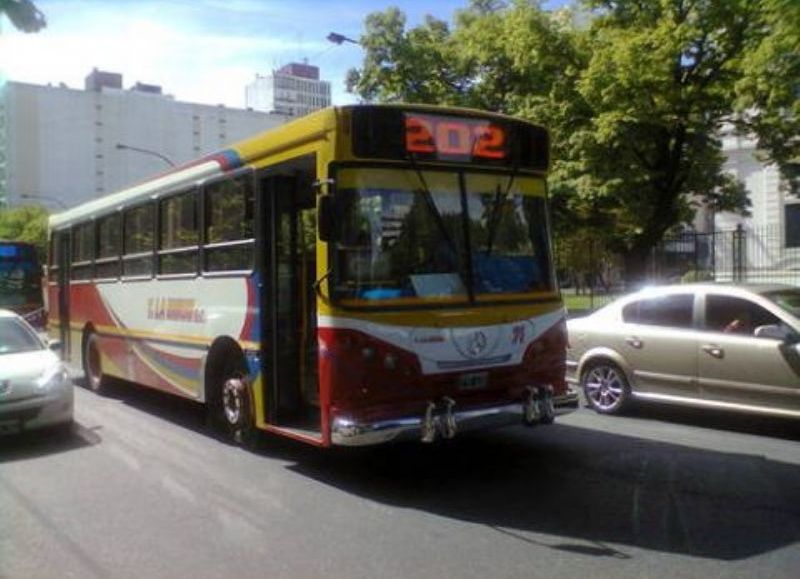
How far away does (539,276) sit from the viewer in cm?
840

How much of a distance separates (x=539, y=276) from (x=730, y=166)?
4532 centimetres

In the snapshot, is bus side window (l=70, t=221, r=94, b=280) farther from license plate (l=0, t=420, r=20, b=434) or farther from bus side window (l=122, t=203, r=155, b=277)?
license plate (l=0, t=420, r=20, b=434)

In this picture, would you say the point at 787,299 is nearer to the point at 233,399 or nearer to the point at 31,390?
the point at 233,399

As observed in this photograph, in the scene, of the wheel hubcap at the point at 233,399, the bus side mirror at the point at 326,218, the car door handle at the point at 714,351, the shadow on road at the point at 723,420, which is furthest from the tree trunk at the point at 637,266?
the bus side mirror at the point at 326,218

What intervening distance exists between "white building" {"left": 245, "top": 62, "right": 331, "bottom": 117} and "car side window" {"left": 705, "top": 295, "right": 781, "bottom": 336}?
33877 mm

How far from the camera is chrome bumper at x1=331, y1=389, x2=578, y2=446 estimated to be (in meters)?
7.10

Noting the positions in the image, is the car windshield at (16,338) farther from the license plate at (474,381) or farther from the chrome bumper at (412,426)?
the license plate at (474,381)

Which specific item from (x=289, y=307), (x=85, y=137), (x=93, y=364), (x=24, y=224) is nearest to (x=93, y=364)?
(x=93, y=364)

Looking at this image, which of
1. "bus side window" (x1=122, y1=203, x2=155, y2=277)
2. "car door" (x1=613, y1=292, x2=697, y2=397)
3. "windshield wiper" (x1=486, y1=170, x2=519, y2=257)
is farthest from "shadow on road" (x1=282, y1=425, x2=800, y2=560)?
"bus side window" (x1=122, y1=203, x2=155, y2=277)

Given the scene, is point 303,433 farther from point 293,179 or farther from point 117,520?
point 293,179

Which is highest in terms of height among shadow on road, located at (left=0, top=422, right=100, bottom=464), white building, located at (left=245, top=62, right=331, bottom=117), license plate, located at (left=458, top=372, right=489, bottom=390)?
white building, located at (left=245, top=62, right=331, bottom=117)

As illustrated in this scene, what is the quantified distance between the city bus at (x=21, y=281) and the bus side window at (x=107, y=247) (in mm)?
16297

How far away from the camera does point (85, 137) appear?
105m

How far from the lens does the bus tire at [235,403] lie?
8984 millimetres
